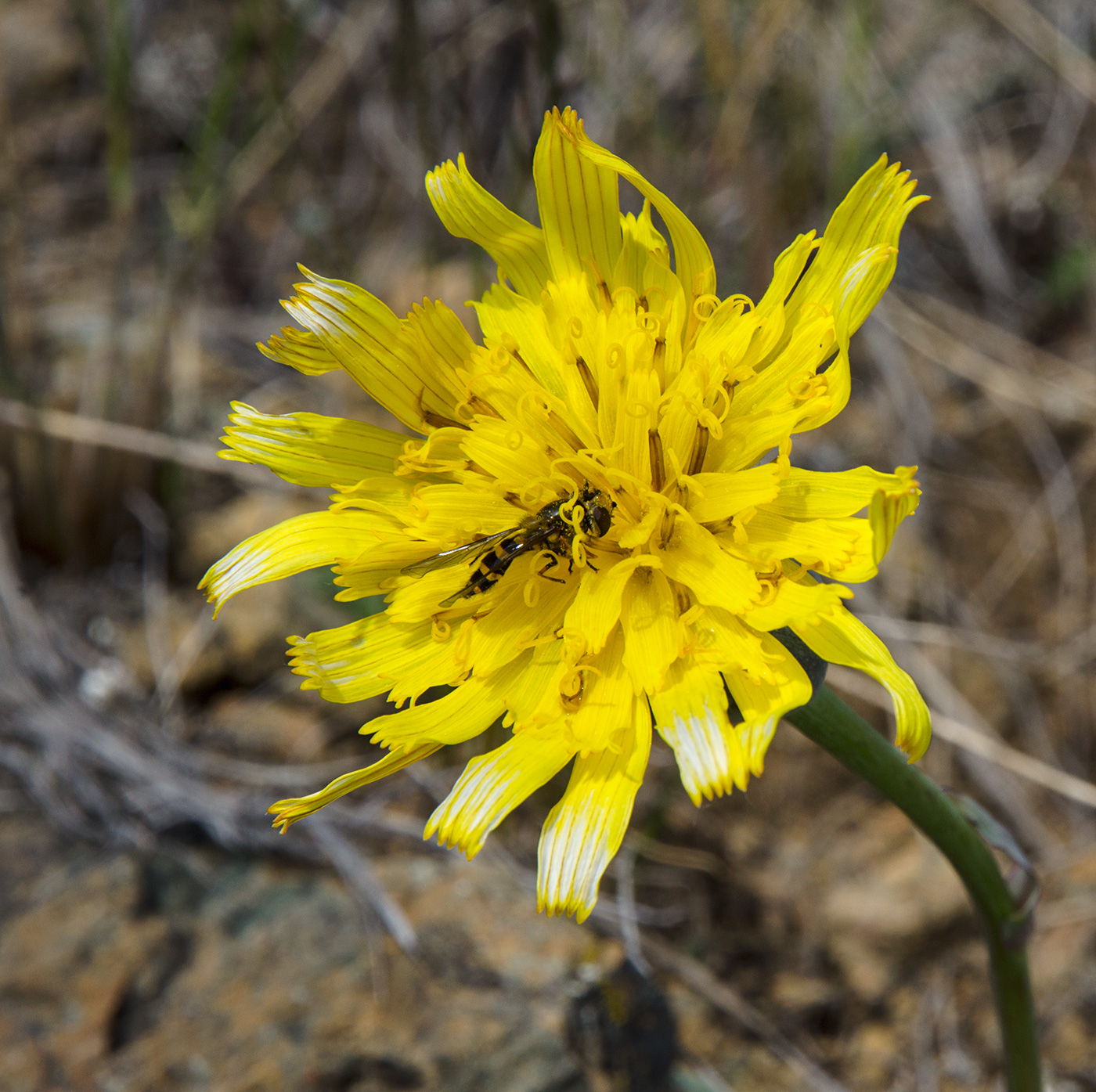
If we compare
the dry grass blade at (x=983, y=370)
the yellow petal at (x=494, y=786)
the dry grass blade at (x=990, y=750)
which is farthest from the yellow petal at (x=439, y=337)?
the dry grass blade at (x=983, y=370)

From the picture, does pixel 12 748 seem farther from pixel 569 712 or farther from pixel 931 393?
pixel 931 393

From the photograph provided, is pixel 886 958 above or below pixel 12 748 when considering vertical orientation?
below

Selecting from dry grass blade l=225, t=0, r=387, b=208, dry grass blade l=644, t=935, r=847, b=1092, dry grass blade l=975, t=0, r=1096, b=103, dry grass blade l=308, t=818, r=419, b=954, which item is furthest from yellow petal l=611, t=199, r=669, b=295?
dry grass blade l=975, t=0, r=1096, b=103

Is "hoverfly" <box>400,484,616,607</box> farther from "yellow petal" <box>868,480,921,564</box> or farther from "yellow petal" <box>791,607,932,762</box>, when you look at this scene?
"yellow petal" <box>868,480,921,564</box>

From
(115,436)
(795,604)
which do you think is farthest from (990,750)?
(115,436)

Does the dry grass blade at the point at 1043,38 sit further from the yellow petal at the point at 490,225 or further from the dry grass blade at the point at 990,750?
the yellow petal at the point at 490,225

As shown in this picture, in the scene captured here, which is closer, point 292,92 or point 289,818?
point 289,818

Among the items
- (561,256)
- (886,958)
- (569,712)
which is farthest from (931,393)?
(569,712)
